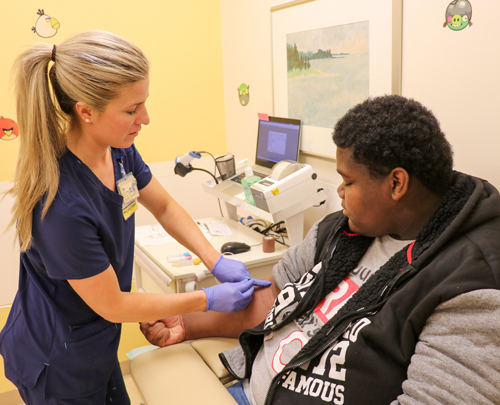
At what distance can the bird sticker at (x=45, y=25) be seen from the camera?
271 cm

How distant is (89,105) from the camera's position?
43.9 inches

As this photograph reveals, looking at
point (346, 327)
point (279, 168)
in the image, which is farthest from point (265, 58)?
point (346, 327)

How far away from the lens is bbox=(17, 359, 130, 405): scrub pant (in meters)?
1.22

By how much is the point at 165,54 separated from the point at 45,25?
2.47ft

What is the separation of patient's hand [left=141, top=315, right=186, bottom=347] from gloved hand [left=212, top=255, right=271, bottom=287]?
0.24m

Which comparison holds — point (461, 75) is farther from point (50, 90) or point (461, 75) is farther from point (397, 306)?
point (50, 90)

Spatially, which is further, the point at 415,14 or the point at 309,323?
the point at 415,14

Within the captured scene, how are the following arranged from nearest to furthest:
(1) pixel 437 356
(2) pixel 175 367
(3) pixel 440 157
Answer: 1. (1) pixel 437 356
2. (3) pixel 440 157
3. (2) pixel 175 367

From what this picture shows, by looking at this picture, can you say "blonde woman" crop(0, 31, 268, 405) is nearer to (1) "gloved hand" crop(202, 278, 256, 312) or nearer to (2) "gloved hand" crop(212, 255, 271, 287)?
(1) "gloved hand" crop(202, 278, 256, 312)

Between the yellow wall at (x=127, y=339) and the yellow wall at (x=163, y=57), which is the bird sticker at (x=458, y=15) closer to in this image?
the yellow wall at (x=163, y=57)

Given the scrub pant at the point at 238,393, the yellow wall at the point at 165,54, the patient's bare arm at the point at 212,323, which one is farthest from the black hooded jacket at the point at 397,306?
the yellow wall at the point at 165,54

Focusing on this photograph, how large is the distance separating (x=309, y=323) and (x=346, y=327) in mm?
194

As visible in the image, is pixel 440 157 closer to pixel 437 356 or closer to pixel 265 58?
pixel 437 356

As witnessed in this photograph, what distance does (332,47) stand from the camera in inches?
81.1
